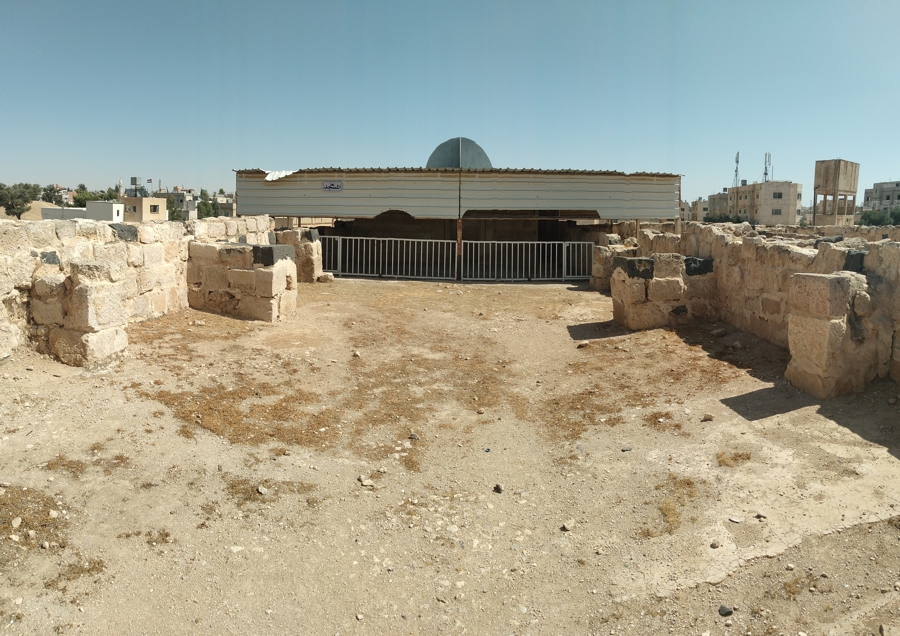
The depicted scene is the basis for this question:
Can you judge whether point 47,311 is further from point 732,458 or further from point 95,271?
point 732,458

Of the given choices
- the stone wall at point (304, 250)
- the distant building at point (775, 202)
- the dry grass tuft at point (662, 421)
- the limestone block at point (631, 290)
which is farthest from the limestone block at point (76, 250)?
the distant building at point (775, 202)

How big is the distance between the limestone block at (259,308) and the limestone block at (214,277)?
39cm

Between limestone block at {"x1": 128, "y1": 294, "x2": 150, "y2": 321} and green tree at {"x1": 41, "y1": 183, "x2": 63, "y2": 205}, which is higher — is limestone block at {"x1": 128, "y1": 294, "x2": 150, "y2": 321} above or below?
below

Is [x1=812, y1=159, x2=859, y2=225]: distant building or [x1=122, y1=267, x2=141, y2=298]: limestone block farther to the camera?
[x1=812, y1=159, x2=859, y2=225]: distant building

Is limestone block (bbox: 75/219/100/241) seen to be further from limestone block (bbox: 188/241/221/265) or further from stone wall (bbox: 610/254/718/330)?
stone wall (bbox: 610/254/718/330)

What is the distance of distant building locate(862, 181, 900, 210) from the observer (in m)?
83.6

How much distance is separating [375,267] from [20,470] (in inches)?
536

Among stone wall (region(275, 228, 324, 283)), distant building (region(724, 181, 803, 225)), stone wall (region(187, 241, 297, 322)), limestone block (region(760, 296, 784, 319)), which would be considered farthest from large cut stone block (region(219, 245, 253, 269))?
distant building (region(724, 181, 803, 225))

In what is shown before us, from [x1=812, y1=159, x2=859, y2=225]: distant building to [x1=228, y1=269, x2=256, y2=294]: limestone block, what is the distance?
33.2 meters

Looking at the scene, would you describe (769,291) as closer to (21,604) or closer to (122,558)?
(122,558)

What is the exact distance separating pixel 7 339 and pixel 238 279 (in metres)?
3.51

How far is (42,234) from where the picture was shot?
20.2 ft

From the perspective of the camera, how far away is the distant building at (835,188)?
113 ft

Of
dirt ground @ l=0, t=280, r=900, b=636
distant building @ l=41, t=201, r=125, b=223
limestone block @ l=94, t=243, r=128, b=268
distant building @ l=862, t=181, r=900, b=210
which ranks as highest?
distant building @ l=862, t=181, r=900, b=210
